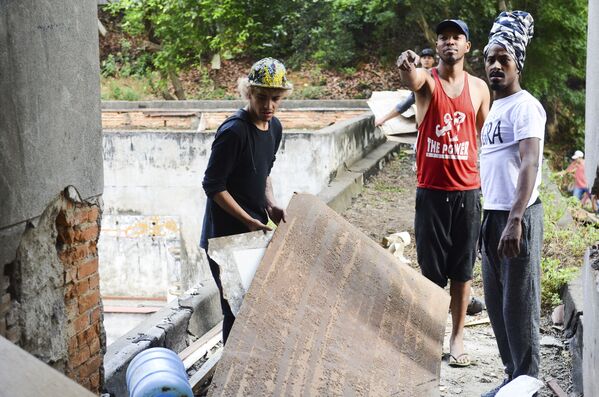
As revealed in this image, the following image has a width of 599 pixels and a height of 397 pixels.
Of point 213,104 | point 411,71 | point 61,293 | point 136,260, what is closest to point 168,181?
point 136,260

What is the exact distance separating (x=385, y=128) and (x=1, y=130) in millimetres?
6931

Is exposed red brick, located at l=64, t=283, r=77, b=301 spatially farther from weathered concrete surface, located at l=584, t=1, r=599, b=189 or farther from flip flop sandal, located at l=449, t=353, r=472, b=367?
weathered concrete surface, located at l=584, t=1, r=599, b=189

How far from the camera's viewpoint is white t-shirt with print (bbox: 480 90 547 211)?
3.85 meters

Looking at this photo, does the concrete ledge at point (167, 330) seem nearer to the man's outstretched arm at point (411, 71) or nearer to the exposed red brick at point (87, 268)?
the exposed red brick at point (87, 268)

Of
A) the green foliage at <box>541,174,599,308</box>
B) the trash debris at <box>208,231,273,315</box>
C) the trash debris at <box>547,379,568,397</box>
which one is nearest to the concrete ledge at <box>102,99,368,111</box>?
the green foliage at <box>541,174,599,308</box>

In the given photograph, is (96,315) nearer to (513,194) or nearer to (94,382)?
(94,382)

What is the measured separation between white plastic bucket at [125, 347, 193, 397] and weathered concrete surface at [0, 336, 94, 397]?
1.33 m

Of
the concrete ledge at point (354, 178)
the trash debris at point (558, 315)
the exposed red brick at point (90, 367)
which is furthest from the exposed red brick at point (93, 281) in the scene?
the concrete ledge at point (354, 178)

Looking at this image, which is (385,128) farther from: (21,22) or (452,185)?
(21,22)

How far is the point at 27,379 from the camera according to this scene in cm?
223

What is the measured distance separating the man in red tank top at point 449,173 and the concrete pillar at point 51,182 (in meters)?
1.97

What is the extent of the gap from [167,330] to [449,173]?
2246mm

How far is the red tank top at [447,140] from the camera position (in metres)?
4.82

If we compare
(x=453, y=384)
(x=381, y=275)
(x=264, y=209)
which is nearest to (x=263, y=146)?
(x=264, y=209)
